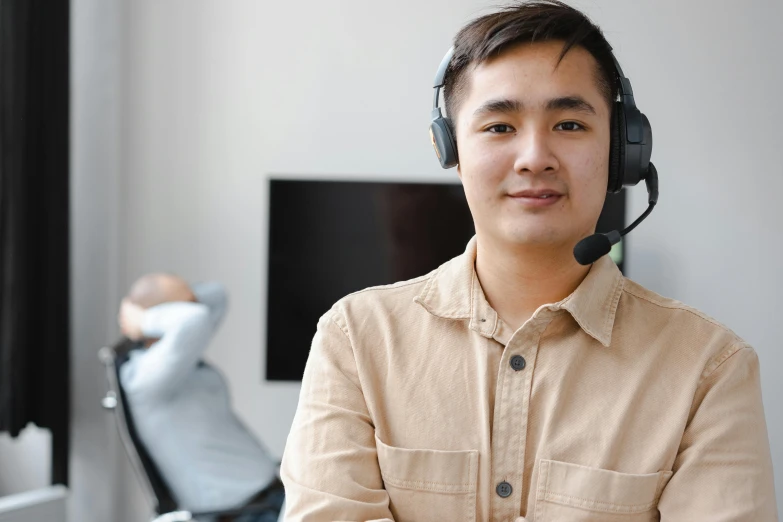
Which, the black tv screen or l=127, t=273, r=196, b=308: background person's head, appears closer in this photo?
l=127, t=273, r=196, b=308: background person's head

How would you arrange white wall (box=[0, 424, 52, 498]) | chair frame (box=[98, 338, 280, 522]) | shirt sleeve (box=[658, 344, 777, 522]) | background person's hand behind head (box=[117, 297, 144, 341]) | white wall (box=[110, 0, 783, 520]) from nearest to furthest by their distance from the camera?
shirt sleeve (box=[658, 344, 777, 522])
chair frame (box=[98, 338, 280, 522])
background person's hand behind head (box=[117, 297, 144, 341])
white wall (box=[110, 0, 783, 520])
white wall (box=[0, 424, 52, 498])

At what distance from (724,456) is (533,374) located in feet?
0.82

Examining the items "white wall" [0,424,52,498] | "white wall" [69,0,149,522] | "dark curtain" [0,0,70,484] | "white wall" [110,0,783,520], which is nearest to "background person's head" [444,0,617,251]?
"white wall" [110,0,783,520]

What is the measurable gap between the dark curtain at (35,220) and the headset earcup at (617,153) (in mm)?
2532

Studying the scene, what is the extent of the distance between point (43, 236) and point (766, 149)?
108 inches

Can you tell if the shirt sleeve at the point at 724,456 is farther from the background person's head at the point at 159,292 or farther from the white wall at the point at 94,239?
the white wall at the point at 94,239

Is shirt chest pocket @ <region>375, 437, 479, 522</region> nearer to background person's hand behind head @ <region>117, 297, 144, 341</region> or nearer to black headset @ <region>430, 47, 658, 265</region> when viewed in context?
black headset @ <region>430, 47, 658, 265</region>

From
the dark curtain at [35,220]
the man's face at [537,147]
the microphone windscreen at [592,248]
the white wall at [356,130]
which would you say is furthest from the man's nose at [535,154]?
the dark curtain at [35,220]

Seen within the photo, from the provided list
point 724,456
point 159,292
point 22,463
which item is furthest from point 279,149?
point 724,456

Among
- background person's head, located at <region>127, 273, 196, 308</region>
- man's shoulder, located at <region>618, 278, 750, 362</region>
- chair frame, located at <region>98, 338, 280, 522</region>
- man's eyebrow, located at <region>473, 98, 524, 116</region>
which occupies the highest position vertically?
man's eyebrow, located at <region>473, 98, 524, 116</region>

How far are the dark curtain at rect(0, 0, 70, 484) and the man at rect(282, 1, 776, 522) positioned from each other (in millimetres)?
2313

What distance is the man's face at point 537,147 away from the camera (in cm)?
114

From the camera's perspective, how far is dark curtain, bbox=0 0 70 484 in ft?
10.3

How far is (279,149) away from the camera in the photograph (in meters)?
3.54
